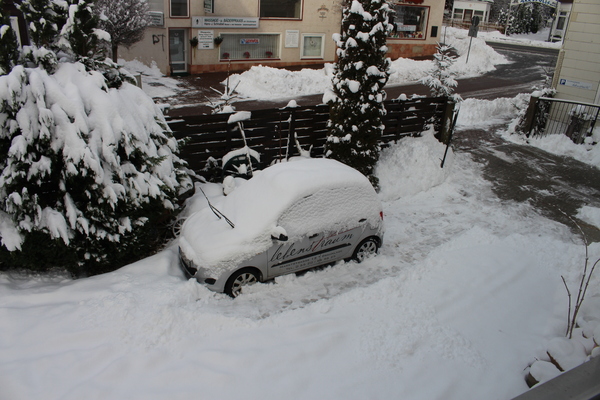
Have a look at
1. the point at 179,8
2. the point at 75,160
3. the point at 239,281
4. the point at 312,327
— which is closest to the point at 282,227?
the point at 239,281

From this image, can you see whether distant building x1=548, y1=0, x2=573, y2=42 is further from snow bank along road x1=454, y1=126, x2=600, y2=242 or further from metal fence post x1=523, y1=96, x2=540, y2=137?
snow bank along road x1=454, y1=126, x2=600, y2=242

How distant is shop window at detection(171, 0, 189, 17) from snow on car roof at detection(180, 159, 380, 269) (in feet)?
57.2

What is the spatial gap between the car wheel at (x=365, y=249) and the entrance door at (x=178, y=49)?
1892 centimetres

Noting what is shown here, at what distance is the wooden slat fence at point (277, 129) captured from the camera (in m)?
10.2

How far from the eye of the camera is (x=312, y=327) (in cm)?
617

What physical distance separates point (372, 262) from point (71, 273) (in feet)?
16.8

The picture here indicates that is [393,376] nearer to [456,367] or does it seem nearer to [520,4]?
[456,367]

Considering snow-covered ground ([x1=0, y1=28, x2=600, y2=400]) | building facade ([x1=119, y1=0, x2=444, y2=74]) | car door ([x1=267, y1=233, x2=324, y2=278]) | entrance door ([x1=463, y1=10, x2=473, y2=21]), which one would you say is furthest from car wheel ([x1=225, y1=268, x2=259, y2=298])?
entrance door ([x1=463, y1=10, x2=473, y2=21])

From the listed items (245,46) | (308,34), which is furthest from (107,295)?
(308,34)

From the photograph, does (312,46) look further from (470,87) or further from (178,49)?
(470,87)

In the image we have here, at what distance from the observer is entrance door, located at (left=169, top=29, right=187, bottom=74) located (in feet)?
76.0

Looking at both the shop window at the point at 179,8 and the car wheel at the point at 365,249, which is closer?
the car wheel at the point at 365,249

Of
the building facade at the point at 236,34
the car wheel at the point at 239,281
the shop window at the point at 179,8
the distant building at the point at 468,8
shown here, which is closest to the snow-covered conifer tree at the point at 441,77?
the car wheel at the point at 239,281

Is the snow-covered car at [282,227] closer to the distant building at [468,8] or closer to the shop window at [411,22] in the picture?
the shop window at [411,22]
